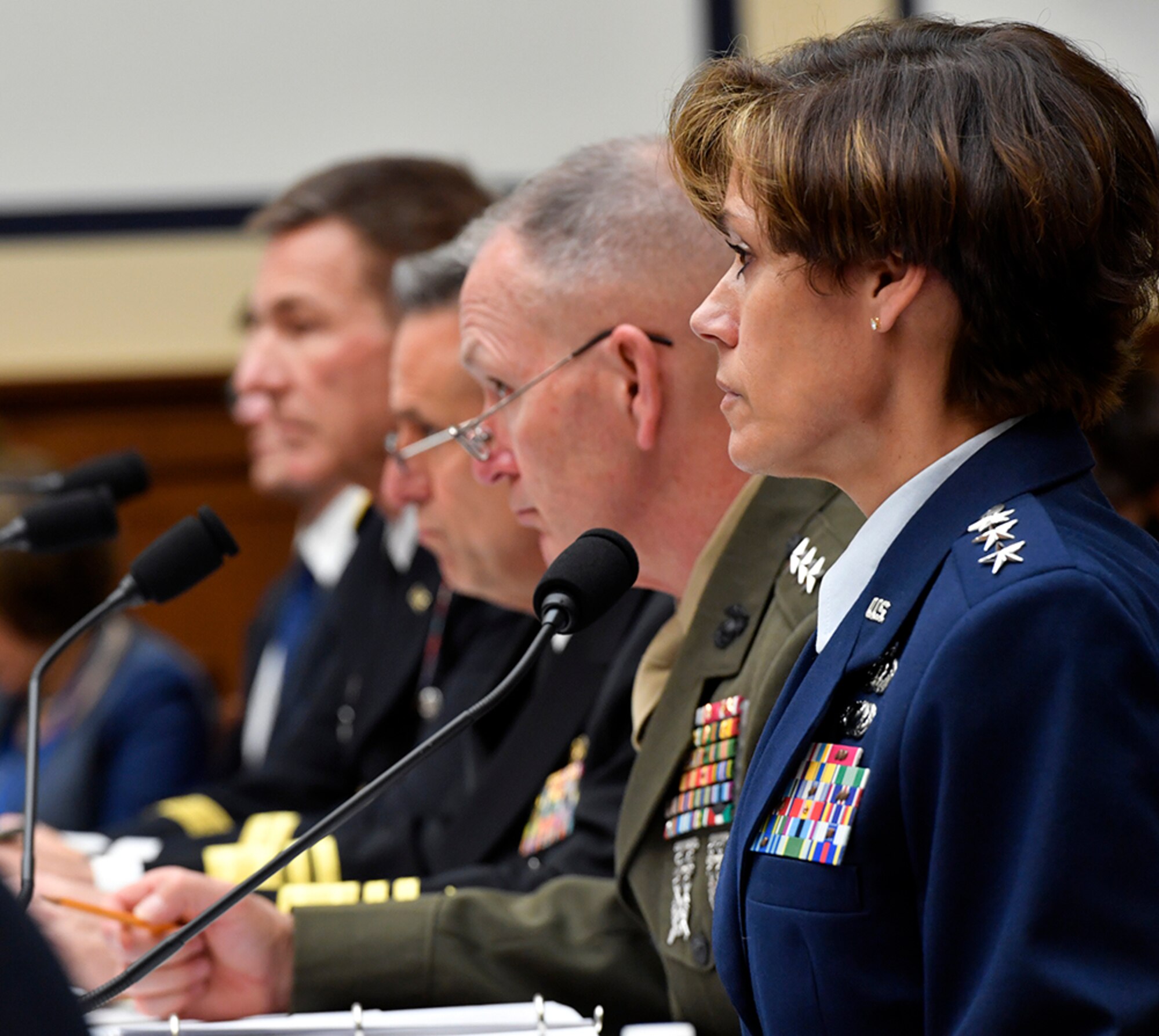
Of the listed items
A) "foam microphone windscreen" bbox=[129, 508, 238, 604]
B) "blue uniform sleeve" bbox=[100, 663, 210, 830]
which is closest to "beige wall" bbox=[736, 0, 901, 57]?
"blue uniform sleeve" bbox=[100, 663, 210, 830]

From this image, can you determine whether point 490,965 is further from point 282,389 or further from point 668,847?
point 282,389

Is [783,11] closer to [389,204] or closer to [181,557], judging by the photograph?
[389,204]

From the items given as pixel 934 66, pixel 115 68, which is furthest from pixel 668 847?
pixel 115 68

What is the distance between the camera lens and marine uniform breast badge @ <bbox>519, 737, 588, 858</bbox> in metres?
1.46

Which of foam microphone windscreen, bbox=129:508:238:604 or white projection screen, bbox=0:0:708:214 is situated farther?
white projection screen, bbox=0:0:708:214

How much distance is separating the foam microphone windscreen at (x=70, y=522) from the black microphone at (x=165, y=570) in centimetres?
16

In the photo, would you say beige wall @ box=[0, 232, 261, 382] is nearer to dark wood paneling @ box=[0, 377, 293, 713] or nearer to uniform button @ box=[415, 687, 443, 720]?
dark wood paneling @ box=[0, 377, 293, 713]

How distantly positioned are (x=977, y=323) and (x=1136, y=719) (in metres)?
0.22

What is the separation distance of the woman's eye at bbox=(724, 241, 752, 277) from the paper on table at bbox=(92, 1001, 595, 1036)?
0.50m

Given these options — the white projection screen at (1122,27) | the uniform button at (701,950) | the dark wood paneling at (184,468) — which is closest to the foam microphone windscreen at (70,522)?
the uniform button at (701,950)

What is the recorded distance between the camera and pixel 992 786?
739 mm

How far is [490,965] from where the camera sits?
1.30 meters

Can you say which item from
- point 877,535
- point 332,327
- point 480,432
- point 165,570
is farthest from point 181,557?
point 332,327

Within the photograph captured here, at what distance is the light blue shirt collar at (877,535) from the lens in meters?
0.85
